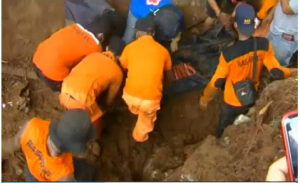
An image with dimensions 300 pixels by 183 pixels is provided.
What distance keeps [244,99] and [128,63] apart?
122cm

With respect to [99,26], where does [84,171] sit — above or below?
below

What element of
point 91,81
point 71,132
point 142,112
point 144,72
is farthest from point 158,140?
point 71,132

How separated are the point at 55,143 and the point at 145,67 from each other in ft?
4.59

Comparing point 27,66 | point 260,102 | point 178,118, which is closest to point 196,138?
point 178,118

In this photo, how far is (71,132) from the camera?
3555 mm

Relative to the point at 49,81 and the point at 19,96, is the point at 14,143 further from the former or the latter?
the point at 19,96

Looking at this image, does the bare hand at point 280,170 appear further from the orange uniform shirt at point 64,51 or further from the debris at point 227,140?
the orange uniform shirt at point 64,51

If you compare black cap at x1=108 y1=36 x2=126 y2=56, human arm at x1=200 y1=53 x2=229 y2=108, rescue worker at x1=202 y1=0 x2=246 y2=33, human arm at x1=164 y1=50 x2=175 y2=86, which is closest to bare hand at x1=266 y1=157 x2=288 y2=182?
human arm at x1=200 y1=53 x2=229 y2=108

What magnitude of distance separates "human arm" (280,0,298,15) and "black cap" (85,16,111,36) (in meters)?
1.90

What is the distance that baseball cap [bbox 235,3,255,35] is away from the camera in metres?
4.46

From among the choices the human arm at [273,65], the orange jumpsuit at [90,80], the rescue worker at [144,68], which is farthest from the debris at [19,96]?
the human arm at [273,65]

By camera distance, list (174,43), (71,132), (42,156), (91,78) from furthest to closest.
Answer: (174,43) → (91,78) → (42,156) → (71,132)

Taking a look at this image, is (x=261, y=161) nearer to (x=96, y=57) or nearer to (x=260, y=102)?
(x=260, y=102)

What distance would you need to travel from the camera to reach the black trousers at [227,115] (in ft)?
16.3
